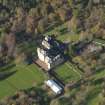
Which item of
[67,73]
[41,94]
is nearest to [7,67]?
[41,94]

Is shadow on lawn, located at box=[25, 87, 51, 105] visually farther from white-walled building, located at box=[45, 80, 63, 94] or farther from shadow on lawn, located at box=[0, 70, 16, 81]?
shadow on lawn, located at box=[0, 70, 16, 81]

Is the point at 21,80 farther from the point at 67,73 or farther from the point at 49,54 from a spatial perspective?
the point at 67,73

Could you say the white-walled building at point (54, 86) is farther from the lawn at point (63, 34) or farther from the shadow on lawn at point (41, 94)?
the lawn at point (63, 34)

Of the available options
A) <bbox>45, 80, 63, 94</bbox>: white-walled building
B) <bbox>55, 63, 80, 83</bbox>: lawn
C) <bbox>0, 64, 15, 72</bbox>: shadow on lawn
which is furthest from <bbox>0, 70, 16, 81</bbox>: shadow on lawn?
<bbox>55, 63, 80, 83</bbox>: lawn

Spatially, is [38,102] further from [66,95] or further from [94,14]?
[94,14]

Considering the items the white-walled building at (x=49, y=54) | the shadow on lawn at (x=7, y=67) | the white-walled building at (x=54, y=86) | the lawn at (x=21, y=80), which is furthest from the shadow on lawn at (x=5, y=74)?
the white-walled building at (x=54, y=86)
